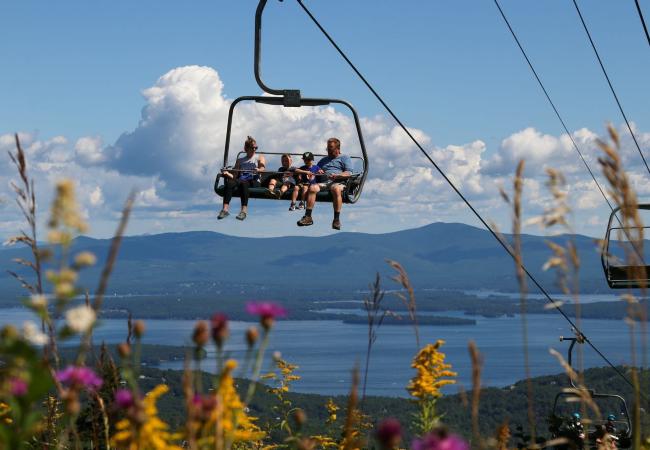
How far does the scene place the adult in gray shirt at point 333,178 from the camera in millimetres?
9258

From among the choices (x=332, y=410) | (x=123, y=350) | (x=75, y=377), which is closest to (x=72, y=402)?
(x=75, y=377)

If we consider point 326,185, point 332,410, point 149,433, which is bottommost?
point 332,410

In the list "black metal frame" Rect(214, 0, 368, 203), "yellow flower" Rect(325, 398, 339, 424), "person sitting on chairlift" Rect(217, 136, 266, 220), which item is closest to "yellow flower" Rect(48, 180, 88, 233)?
"yellow flower" Rect(325, 398, 339, 424)

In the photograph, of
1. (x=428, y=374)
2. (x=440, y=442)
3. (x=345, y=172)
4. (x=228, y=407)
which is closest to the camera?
(x=440, y=442)

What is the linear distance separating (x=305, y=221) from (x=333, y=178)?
0.85 m

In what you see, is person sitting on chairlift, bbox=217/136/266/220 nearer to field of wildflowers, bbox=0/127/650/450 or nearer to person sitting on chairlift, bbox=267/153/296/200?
person sitting on chairlift, bbox=267/153/296/200

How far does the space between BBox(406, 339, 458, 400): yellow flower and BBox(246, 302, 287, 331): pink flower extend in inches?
25.9

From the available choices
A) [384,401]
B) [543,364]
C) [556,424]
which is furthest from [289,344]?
[556,424]

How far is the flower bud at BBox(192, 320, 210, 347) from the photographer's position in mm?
1263

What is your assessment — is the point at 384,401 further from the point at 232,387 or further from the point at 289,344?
the point at 289,344

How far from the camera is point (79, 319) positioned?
108 cm

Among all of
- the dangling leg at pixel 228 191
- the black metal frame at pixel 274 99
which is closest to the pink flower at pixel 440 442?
the black metal frame at pixel 274 99

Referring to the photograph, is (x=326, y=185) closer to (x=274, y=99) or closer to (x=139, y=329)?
(x=274, y=99)

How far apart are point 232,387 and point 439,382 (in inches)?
27.6
